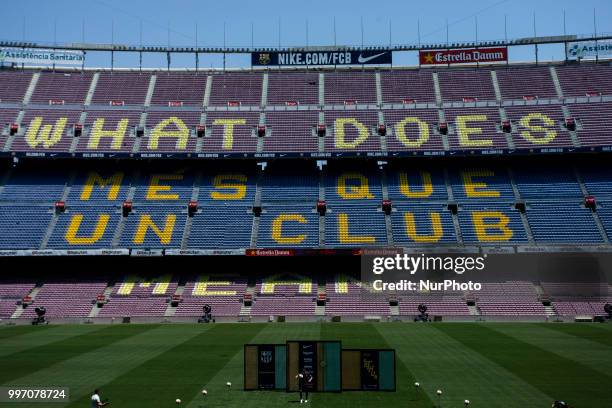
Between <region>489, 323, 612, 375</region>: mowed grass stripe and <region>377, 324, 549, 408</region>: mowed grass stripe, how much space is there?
4763mm

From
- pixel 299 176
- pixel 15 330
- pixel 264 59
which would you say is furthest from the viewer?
pixel 264 59

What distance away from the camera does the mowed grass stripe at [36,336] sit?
4144 cm

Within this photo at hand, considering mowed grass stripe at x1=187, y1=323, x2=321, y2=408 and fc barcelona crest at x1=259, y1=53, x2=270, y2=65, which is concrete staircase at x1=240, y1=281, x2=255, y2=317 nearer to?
mowed grass stripe at x1=187, y1=323, x2=321, y2=408

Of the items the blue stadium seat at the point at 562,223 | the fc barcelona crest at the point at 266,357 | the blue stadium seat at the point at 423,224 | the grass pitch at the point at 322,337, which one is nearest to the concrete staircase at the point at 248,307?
the grass pitch at the point at 322,337

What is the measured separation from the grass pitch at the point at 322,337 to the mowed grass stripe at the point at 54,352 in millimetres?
58

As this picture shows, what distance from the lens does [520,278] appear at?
62.4 m

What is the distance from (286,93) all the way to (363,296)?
99.6 feet

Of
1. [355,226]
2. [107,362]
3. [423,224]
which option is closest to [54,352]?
[107,362]

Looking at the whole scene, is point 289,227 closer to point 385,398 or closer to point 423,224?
point 423,224

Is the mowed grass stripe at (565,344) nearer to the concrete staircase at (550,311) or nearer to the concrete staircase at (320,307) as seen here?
the concrete staircase at (550,311)

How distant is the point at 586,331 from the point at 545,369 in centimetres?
1719

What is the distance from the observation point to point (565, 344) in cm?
4091

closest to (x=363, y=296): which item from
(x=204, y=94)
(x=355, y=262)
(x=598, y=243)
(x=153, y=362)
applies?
(x=355, y=262)

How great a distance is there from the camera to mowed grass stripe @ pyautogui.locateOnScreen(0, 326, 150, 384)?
109 ft
